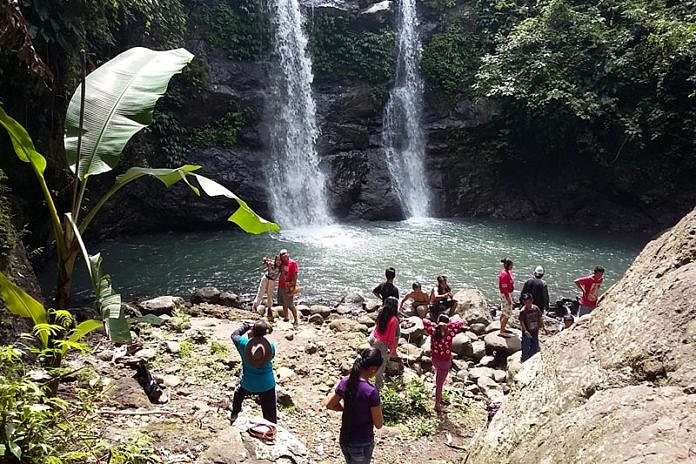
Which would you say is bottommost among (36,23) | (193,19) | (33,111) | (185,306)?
(185,306)

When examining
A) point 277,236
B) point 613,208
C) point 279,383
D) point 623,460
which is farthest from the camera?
point 613,208

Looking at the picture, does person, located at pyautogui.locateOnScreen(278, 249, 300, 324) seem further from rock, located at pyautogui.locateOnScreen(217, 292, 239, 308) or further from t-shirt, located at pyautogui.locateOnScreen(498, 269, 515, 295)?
t-shirt, located at pyautogui.locateOnScreen(498, 269, 515, 295)

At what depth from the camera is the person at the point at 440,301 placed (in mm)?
9188

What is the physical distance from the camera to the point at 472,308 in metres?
10.2

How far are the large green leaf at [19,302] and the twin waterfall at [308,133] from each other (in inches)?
657

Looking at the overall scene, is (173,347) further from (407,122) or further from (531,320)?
(407,122)

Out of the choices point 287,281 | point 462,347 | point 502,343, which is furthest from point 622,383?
point 287,281

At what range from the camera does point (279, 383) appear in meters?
6.54

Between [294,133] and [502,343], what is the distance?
582 inches

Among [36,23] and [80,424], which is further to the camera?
[36,23]

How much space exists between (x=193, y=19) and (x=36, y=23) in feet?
36.5

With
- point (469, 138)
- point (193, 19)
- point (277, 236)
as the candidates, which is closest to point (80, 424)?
point (277, 236)

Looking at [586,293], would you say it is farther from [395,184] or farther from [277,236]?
[395,184]

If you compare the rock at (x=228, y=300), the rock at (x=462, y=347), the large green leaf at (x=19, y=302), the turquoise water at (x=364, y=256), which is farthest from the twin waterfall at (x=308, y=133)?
the large green leaf at (x=19, y=302)
